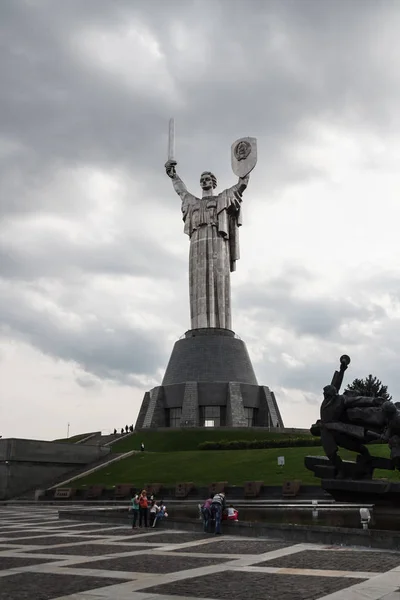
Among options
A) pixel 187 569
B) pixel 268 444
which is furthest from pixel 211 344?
pixel 187 569

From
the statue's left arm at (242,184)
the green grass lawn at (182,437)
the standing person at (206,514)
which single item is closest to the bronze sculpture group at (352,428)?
the standing person at (206,514)

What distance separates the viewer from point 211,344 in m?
52.8

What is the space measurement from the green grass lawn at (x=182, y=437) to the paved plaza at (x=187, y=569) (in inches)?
1085

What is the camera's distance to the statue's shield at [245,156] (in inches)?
2192

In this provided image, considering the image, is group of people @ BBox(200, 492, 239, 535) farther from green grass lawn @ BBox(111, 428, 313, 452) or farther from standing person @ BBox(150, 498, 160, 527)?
green grass lawn @ BBox(111, 428, 313, 452)

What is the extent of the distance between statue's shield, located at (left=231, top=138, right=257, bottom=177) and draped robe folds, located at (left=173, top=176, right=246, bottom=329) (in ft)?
4.76

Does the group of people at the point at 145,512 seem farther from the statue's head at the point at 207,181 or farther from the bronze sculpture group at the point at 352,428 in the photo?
the statue's head at the point at 207,181

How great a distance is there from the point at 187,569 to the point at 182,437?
114 ft

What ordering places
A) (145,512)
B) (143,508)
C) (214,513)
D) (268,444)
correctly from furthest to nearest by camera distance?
(268,444) → (145,512) → (143,508) → (214,513)

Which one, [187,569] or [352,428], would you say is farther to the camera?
[352,428]

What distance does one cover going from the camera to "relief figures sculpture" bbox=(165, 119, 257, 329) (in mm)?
54719

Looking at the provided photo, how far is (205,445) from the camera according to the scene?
1518 inches

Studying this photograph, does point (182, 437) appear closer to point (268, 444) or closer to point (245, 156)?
point (268, 444)

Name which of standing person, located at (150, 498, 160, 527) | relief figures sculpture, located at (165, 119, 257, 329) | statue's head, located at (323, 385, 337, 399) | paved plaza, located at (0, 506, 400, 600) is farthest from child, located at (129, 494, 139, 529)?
relief figures sculpture, located at (165, 119, 257, 329)
